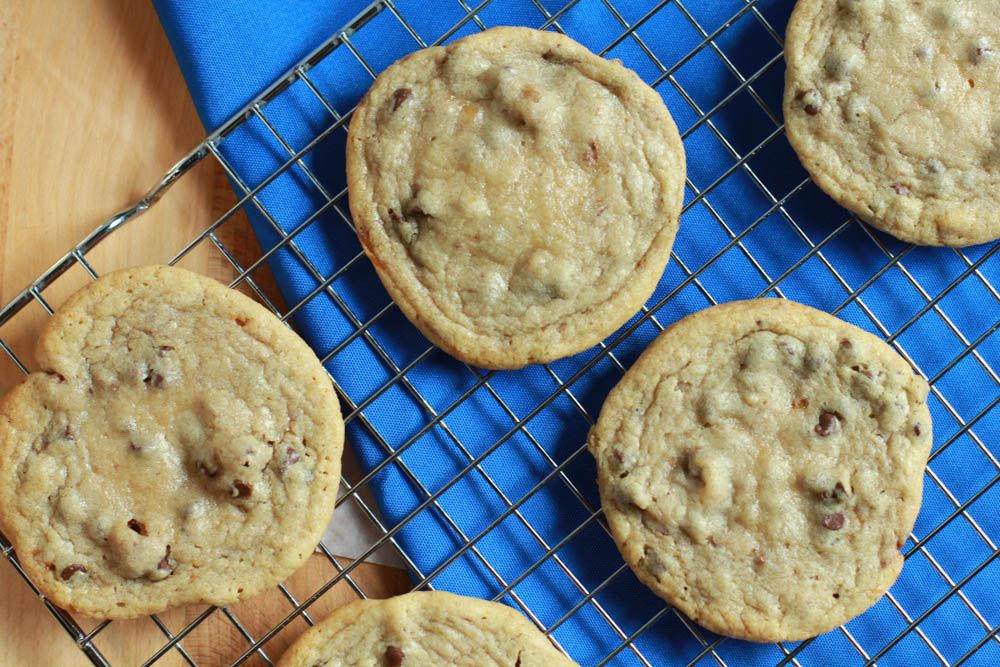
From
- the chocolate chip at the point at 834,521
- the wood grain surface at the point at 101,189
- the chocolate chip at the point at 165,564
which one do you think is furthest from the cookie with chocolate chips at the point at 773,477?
the chocolate chip at the point at 165,564

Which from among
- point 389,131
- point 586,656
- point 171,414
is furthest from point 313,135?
point 586,656

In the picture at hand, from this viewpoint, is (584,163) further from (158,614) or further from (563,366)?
(158,614)

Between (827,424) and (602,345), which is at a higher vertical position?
Answer: (602,345)

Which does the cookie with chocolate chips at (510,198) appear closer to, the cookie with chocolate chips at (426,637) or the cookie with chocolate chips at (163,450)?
the cookie with chocolate chips at (163,450)

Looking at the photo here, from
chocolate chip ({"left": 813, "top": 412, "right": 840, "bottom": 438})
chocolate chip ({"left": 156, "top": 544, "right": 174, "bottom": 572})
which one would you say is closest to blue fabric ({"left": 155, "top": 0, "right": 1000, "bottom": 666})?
chocolate chip ({"left": 813, "top": 412, "right": 840, "bottom": 438})

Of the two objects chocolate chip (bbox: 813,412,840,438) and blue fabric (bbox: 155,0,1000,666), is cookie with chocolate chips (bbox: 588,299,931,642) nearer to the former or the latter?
chocolate chip (bbox: 813,412,840,438)

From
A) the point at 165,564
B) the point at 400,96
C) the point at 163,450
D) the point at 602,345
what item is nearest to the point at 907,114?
the point at 602,345

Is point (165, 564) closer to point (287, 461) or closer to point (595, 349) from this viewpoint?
point (287, 461)
